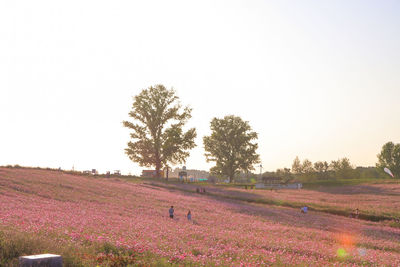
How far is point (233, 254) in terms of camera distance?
46.2 ft

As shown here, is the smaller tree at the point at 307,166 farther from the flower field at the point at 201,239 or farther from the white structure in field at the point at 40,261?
the white structure in field at the point at 40,261

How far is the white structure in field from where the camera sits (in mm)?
8398

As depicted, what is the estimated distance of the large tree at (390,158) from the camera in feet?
414

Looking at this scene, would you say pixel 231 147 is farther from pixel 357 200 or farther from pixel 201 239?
pixel 201 239

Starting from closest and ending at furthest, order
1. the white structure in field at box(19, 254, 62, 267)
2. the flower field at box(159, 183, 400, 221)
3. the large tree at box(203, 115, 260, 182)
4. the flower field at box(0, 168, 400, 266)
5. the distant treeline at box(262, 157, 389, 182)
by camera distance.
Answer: the white structure in field at box(19, 254, 62, 267) < the flower field at box(0, 168, 400, 266) < the flower field at box(159, 183, 400, 221) < the large tree at box(203, 115, 260, 182) < the distant treeline at box(262, 157, 389, 182)

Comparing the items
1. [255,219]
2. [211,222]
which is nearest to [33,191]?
[211,222]

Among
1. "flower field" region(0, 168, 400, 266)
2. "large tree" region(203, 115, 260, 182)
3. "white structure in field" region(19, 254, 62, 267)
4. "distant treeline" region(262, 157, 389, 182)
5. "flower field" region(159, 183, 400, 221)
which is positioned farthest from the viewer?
"distant treeline" region(262, 157, 389, 182)

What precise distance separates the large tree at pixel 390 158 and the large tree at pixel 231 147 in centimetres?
5355

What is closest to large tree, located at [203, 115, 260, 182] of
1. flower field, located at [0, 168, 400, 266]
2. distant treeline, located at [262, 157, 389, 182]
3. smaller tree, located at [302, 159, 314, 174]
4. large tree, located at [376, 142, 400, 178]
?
distant treeline, located at [262, 157, 389, 182]

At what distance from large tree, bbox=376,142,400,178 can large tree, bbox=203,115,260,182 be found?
53.6 meters

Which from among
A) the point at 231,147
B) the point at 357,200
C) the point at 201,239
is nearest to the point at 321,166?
the point at 231,147

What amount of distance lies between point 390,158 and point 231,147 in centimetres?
6141

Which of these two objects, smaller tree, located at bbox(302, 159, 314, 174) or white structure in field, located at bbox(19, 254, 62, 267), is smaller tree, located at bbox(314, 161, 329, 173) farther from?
white structure in field, located at bbox(19, 254, 62, 267)

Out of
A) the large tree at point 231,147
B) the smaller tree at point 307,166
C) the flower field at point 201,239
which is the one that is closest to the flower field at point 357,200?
the flower field at point 201,239
